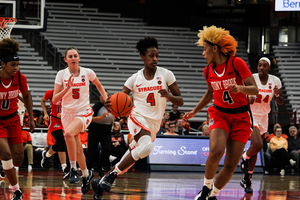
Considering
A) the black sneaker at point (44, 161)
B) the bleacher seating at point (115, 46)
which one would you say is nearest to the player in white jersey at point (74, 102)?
the black sneaker at point (44, 161)

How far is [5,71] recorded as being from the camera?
583 cm

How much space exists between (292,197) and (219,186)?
233 centimetres

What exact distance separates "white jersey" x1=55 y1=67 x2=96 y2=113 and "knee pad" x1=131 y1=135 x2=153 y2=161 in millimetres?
1966

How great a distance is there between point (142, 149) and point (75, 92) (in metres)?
2.20

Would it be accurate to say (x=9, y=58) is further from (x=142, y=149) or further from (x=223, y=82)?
(x=223, y=82)

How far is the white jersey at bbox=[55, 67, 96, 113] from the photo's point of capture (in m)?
7.58

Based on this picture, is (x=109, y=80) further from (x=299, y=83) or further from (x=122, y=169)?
(x=122, y=169)

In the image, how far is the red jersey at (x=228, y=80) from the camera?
538cm

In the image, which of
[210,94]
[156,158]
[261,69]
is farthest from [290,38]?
[210,94]

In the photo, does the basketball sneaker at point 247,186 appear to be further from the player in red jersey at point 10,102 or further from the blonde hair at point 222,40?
the player in red jersey at point 10,102

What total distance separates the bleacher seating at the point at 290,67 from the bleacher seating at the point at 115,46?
76.6 inches

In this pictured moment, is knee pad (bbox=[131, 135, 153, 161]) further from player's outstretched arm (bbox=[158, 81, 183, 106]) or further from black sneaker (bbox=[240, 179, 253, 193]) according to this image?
black sneaker (bbox=[240, 179, 253, 193])

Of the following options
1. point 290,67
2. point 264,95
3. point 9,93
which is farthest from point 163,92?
point 290,67

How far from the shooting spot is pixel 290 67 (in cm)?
2306
